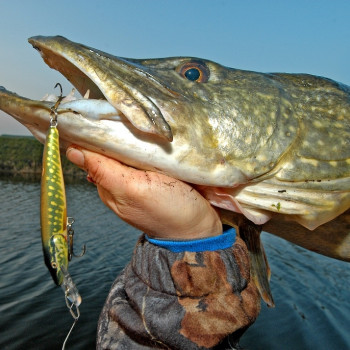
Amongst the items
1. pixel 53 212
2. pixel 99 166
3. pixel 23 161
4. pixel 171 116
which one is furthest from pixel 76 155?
pixel 23 161

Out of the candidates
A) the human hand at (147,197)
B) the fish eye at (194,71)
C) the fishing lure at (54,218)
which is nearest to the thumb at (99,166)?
the human hand at (147,197)

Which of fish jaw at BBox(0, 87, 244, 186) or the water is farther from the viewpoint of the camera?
the water

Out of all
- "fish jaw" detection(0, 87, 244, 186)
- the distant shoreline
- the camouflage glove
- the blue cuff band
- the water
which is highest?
"fish jaw" detection(0, 87, 244, 186)

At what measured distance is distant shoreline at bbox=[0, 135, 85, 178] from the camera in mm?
34312

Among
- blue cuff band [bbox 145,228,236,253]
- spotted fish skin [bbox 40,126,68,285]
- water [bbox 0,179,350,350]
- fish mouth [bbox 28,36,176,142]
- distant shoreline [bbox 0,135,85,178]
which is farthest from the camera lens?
distant shoreline [bbox 0,135,85,178]

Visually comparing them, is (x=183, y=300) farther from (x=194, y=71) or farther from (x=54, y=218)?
(x=194, y=71)

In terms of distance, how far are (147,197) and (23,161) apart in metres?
37.4

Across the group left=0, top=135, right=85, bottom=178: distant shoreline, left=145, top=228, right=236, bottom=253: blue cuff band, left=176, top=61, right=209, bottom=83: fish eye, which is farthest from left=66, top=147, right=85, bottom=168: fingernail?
left=0, top=135, right=85, bottom=178: distant shoreline

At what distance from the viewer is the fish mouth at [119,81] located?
5.03 ft

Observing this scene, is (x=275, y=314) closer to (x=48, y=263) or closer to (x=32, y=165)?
(x=48, y=263)

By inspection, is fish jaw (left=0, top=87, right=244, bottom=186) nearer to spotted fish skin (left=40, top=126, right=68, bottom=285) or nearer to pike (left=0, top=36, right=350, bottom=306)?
pike (left=0, top=36, right=350, bottom=306)

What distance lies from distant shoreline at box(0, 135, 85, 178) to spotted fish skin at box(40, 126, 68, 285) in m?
33.0

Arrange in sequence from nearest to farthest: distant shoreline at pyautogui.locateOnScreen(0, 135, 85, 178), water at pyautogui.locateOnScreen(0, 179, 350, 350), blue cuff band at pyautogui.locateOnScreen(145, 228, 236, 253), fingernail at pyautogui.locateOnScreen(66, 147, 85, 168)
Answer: fingernail at pyautogui.locateOnScreen(66, 147, 85, 168) < blue cuff band at pyautogui.locateOnScreen(145, 228, 236, 253) < water at pyautogui.locateOnScreen(0, 179, 350, 350) < distant shoreline at pyautogui.locateOnScreen(0, 135, 85, 178)

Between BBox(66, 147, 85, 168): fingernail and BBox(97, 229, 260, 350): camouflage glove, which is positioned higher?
BBox(66, 147, 85, 168): fingernail
